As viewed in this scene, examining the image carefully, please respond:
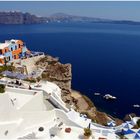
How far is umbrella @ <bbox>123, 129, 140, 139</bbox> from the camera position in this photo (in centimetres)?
2625

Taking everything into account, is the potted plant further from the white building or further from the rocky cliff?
the rocky cliff

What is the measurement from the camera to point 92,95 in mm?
70375

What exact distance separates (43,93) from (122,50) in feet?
358

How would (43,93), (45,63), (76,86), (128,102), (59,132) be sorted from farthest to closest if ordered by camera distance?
(76,86), (128,102), (45,63), (43,93), (59,132)

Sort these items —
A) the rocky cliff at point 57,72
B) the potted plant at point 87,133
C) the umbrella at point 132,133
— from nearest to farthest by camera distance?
the potted plant at point 87,133
the umbrella at point 132,133
the rocky cliff at point 57,72

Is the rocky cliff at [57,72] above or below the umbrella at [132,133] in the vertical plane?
below

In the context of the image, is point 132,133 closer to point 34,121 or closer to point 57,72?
A: point 34,121

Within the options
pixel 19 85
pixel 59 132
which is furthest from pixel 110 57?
pixel 59 132

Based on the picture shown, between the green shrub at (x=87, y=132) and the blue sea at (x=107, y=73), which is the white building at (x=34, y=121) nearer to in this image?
the green shrub at (x=87, y=132)

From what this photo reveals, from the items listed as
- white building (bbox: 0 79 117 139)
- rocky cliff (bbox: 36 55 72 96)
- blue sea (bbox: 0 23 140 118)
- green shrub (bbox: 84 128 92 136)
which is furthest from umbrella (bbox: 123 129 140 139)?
blue sea (bbox: 0 23 140 118)

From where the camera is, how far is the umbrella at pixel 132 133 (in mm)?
26250

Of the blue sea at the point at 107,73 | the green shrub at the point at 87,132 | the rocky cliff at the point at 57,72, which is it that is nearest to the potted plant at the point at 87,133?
the green shrub at the point at 87,132

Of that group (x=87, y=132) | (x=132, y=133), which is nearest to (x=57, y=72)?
(x=132, y=133)

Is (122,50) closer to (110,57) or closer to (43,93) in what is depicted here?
(110,57)
